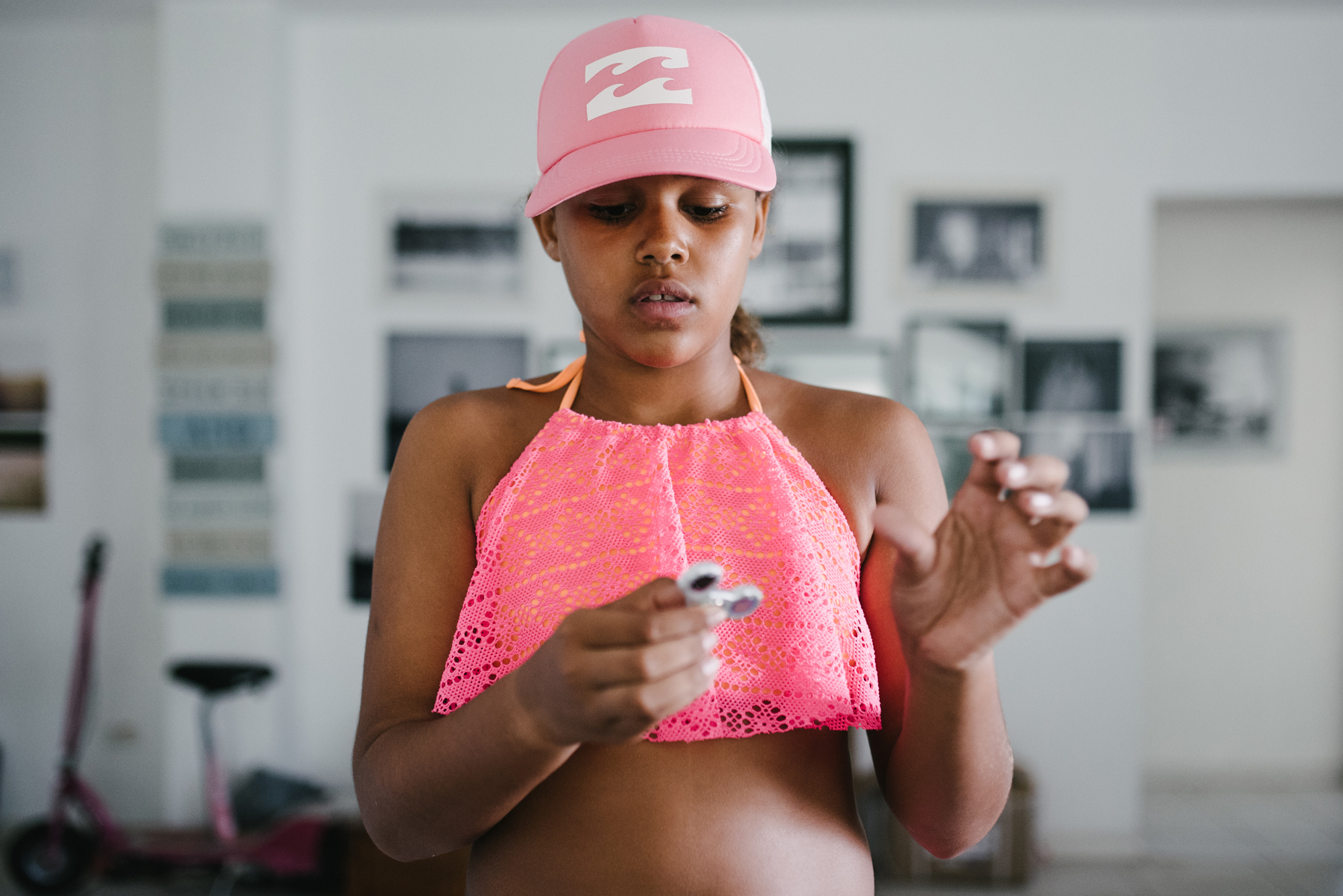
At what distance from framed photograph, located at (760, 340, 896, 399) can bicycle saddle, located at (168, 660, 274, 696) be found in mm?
1997

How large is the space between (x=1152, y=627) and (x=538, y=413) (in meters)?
3.73

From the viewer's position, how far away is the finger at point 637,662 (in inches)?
17.8

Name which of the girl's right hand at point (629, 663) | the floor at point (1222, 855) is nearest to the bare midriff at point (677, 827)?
the girl's right hand at point (629, 663)

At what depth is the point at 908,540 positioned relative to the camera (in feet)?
1.67

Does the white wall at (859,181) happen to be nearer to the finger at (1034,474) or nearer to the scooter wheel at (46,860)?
the scooter wheel at (46,860)

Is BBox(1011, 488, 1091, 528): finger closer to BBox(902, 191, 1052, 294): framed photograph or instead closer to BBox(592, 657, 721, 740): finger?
BBox(592, 657, 721, 740): finger

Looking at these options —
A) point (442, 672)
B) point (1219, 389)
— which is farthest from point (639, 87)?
point (1219, 389)

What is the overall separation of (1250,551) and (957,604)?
3.89 metres

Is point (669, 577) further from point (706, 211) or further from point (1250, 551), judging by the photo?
point (1250, 551)

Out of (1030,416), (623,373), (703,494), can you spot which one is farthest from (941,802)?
(1030,416)

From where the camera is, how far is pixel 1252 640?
11.8 feet

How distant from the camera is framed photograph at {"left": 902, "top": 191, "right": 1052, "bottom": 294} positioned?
294 cm

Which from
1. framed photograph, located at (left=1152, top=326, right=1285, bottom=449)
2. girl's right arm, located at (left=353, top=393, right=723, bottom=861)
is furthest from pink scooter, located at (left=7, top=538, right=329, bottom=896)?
framed photograph, located at (left=1152, top=326, right=1285, bottom=449)

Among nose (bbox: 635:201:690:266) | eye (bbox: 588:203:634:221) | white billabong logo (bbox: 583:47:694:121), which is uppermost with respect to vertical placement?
white billabong logo (bbox: 583:47:694:121)
